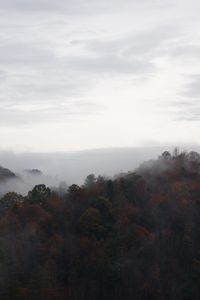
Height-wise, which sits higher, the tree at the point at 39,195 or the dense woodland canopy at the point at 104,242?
the tree at the point at 39,195

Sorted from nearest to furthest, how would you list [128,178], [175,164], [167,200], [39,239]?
[39,239]
[167,200]
[128,178]
[175,164]

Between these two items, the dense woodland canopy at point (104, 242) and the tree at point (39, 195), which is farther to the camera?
the tree at point (39, 195)

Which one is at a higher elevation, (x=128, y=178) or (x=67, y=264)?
(x=128, y=178)

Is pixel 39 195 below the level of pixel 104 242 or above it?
above

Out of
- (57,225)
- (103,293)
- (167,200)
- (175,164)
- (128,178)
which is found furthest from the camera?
(175,164)

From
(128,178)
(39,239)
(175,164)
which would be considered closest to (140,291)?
(39,239)

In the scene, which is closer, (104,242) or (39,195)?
(104,242)

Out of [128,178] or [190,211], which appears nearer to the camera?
[190,211]

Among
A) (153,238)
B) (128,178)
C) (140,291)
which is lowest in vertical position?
(140,291)

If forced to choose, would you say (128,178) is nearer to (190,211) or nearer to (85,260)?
(190,211)
